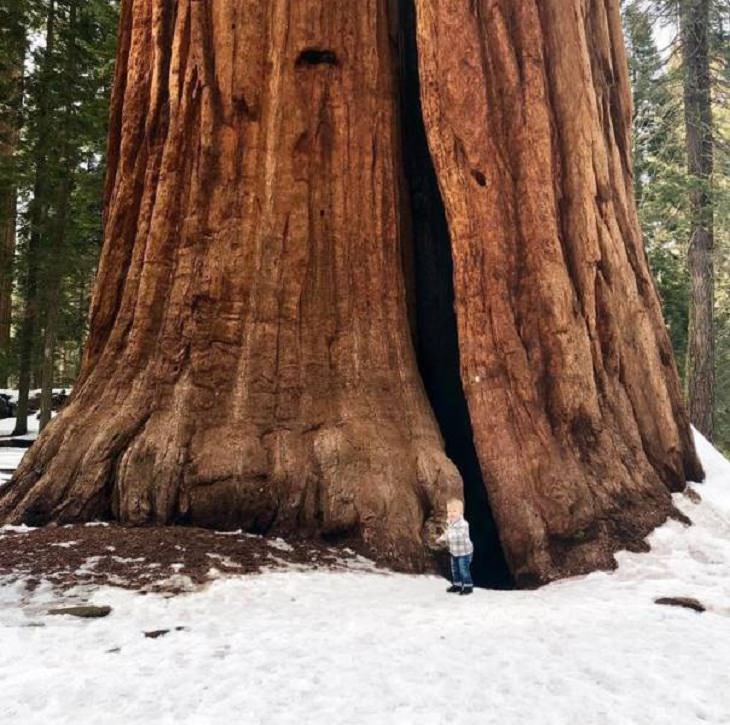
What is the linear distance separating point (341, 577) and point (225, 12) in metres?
5.17

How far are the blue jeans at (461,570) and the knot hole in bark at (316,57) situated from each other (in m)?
4.69

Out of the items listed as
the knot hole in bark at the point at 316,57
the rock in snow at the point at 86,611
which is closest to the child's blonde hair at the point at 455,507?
the rock in snow at the point at 86,611

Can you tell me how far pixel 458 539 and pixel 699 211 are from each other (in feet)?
38.6

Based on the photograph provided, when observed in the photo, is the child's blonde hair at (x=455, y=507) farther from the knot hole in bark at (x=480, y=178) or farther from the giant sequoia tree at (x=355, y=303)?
the knot hole in bark at (x=480, y=178)

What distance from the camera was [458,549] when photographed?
472 cm

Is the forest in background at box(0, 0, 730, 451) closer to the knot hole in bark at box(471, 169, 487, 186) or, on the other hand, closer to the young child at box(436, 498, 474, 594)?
the knot hole in bark at box(471, 169, 487, 186)

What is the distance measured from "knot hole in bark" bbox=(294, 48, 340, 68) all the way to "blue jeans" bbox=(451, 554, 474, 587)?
15.4 ft

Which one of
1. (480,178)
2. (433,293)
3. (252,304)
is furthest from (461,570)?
(433,293)

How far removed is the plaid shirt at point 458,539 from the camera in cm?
472

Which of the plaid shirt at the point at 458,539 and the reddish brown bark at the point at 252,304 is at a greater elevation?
the reddish brown bark at the point at 252,304

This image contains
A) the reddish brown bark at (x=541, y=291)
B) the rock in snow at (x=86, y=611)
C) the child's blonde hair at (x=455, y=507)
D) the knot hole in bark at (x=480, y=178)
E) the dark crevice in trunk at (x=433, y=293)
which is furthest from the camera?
the dark crevice in trunk at (x=433, y=293)

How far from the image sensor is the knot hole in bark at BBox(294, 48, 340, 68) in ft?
20.7

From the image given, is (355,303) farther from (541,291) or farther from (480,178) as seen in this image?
(541,291)

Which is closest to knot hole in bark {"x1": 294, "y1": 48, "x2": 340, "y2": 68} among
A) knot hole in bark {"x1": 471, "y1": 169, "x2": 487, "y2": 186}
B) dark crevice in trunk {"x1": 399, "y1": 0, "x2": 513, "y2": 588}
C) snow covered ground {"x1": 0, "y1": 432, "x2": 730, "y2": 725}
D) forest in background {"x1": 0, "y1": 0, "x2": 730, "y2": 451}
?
dark crevice in trunk {"x1": 399, "y1": 0, "x2": 513, "y2": 588}
